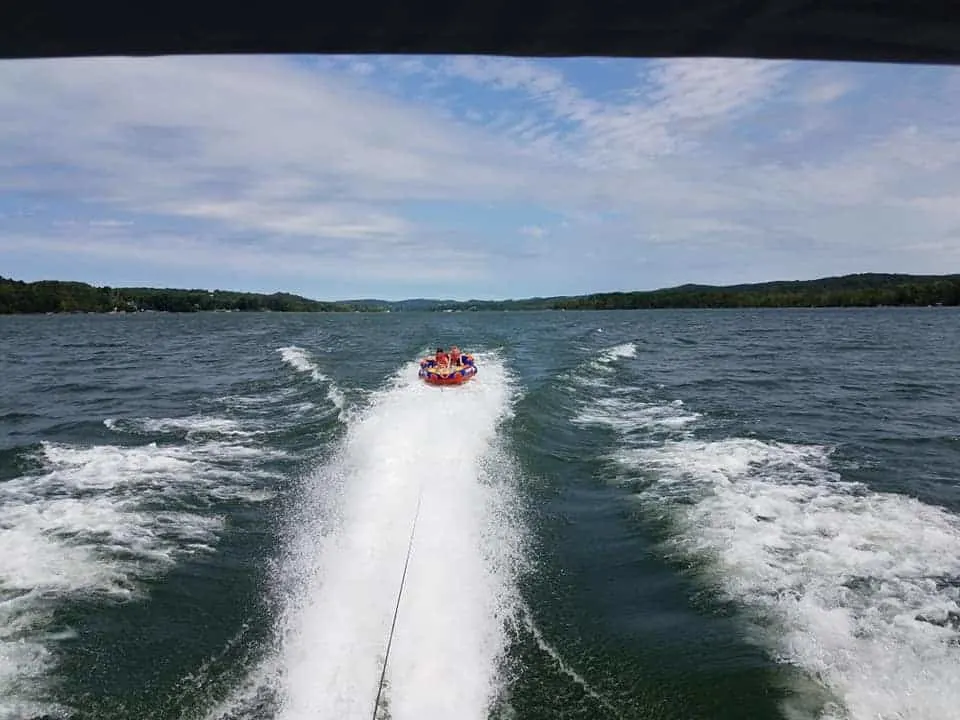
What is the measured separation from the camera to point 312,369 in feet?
90.2

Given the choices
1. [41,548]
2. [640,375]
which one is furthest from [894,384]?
[41,548]

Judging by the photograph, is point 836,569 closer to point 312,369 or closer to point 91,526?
point 91,526

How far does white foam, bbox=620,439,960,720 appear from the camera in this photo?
6344 millimetres

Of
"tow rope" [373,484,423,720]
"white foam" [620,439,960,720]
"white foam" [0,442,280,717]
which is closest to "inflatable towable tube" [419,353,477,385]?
"white foam" [0,442,280,717]

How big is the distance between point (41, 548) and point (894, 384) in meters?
27.2

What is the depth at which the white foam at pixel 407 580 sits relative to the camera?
19.9 ft

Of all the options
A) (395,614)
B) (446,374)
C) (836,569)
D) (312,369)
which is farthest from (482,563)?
(312,369)

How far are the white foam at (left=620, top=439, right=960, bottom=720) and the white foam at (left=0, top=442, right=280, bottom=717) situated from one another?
7.74m

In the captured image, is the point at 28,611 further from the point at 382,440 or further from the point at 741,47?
the point at 741,47

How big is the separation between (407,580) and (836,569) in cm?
572

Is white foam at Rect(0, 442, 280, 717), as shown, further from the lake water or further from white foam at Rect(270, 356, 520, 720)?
white foam at Rect(270, 356, 520, 720)

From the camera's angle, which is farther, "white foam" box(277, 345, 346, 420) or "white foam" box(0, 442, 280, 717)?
"white foam" box(277, 345, 346, 420)

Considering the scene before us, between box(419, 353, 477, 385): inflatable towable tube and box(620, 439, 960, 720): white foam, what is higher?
box(419, 353, 477, 385): inflatable towable tube

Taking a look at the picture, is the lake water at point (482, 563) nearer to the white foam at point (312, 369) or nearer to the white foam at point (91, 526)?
the white foam at point (91, 526)
